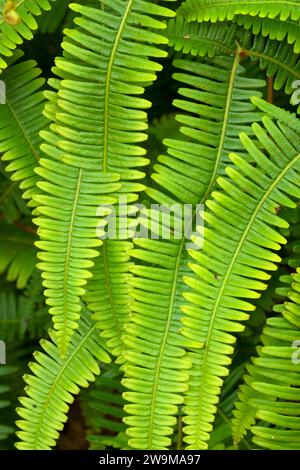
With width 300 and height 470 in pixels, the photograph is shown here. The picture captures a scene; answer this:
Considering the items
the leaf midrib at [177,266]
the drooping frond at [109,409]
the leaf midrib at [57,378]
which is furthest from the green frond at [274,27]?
the drooping frond at [109,409]

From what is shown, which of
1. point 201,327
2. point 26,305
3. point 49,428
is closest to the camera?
point 201,327

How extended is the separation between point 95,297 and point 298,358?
0.47 metres

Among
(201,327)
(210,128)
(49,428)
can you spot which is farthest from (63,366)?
(210,128)

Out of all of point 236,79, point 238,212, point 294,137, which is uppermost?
point 236,79

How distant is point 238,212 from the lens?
4.20 ft

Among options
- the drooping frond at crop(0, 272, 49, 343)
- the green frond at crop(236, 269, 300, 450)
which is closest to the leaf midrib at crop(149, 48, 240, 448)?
the green frond at crop(236, 269, 300, 450)

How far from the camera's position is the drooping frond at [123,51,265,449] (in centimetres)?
129

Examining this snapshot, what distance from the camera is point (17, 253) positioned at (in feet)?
6.41

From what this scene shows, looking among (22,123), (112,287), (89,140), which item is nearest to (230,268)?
(112,287)

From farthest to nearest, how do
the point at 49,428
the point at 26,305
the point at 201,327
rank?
the point at 26,305
the point at 49,428
the point at 201,327

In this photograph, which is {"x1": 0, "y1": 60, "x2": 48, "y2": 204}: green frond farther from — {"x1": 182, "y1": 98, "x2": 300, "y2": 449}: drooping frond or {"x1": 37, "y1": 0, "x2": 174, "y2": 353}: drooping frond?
{"x1": 182, "y1": 98, "x2": 300, "y2": 449}: drooping frond

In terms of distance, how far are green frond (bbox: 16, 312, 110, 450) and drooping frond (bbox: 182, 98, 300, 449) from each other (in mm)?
279

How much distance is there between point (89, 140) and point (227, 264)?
0.41 metres

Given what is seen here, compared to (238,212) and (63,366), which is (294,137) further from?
(63,366)
